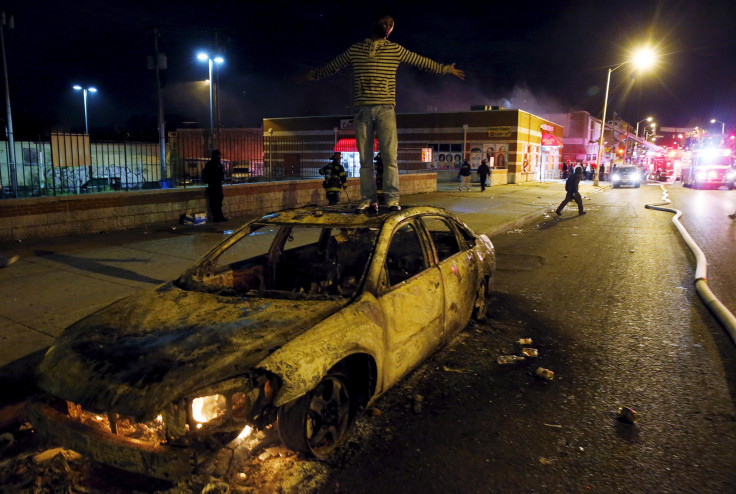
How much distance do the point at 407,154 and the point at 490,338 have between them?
1491 inches

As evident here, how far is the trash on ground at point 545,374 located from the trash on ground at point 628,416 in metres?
0.67

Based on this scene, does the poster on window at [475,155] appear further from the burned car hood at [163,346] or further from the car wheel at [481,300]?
the burned car hood at [163,346]

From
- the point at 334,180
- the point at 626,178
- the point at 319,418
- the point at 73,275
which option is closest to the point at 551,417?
the point at 319,418

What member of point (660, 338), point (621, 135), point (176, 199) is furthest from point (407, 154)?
point (621, 135)

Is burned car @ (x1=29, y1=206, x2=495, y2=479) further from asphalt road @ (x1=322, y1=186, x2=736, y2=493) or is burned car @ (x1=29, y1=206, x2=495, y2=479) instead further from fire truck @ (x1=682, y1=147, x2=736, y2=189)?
fire truck @ (x1=682, y1=147, x2=736, y2=189)

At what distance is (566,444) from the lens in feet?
11.2

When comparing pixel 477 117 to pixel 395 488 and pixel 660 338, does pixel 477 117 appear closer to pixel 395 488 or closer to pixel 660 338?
pixel 660 338

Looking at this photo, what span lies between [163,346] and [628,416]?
3.07 meters

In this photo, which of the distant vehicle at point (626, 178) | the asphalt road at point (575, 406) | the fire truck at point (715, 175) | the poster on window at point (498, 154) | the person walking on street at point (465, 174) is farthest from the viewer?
the poster on window at point (498, 154)

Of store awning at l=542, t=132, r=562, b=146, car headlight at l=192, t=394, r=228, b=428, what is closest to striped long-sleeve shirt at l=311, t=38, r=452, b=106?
car headlight at l=192, t=394, r=228, b=428

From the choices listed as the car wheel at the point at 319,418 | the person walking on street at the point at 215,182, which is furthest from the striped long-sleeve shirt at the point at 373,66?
the person walking on street at the point at 215,182

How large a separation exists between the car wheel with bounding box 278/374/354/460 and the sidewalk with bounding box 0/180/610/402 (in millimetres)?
2645

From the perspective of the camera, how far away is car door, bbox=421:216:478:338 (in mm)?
4637

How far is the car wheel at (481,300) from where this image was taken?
5617mm
